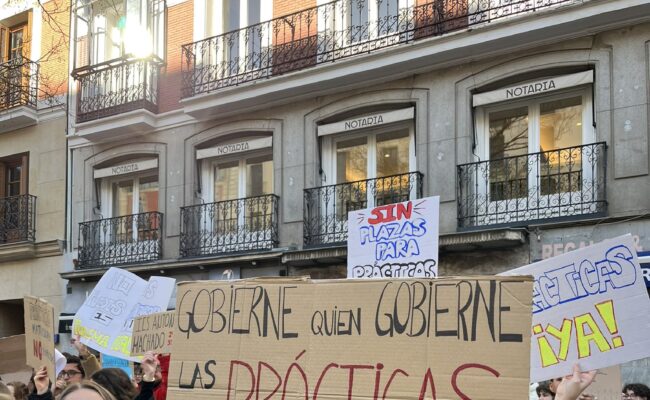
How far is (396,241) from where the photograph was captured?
21.7 feet

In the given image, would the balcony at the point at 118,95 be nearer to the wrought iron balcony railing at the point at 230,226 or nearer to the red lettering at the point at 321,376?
the wrought iron balcony railing at the point at 230,226

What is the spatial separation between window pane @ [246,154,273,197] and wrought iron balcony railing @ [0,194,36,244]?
5255 mm

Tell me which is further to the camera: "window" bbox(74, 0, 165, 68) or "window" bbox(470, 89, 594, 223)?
"window" bbox(74, 0, 165, 68)

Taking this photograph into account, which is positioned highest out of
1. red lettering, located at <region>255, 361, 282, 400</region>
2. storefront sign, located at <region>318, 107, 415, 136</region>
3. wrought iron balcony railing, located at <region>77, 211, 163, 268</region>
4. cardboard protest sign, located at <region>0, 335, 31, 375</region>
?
storefront sign, located at <region>318, 107, 415, 136</region>

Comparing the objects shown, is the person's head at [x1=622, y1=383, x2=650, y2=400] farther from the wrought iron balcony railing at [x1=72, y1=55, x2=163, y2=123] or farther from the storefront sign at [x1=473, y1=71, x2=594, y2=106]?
the wrought iron balcony railing at [x1=72, y1=55, x2=163, y2=123]

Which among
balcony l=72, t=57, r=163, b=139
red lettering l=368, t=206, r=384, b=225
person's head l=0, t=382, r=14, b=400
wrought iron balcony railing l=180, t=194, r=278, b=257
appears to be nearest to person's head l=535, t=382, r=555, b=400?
red lettering l=368, t=206, r=384, b=225

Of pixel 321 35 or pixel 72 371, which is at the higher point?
pixel 321 35

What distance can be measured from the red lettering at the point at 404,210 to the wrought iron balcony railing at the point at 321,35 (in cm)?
590

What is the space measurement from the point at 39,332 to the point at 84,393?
149 inches

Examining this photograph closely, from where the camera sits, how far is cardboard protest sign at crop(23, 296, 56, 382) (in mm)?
5941

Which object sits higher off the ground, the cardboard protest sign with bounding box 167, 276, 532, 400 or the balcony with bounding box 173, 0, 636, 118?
the balcony with bounding box 173, 0, 636, 118

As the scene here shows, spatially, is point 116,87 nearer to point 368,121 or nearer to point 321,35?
point 321,35

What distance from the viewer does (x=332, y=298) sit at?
3.93 metres

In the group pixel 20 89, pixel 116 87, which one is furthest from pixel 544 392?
pixel 20 89
